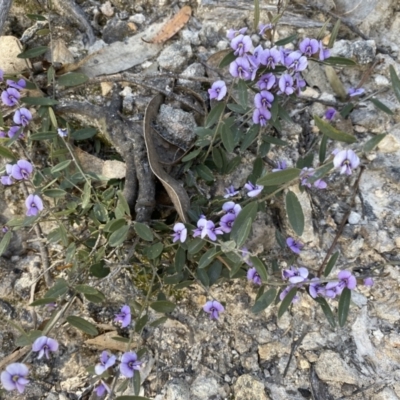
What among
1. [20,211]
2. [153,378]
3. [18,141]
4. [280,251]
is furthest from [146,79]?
[153,378]

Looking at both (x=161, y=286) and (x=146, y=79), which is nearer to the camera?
(x=161, y=286)

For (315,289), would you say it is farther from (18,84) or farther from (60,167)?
(18,84)

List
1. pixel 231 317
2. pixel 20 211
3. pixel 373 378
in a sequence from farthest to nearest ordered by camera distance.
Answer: pixel 20 211 → pixel 231 317 → pixel 373 378

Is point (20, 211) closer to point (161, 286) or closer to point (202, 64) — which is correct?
point (161, 286)

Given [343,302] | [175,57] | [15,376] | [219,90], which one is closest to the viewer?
[15,376]

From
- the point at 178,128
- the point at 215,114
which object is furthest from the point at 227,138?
the point at 178,128

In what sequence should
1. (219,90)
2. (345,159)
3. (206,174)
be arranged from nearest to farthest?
(345,159) < (219,90) < (206,174)

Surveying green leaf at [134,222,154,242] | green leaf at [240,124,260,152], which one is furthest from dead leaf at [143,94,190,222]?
green leaf at [240,124,260,152]
